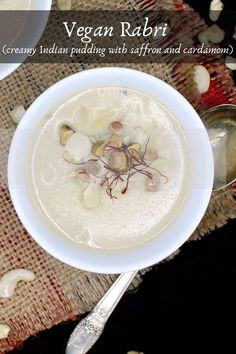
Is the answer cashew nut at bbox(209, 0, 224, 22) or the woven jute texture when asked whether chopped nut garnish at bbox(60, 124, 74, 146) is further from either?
cashew nut at bbox(209, 0, 224, 22)

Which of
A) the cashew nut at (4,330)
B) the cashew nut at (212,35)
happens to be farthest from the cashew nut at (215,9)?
the cashew nut at (4,330)

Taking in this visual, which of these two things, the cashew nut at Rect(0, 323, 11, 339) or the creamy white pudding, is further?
the cashew nut at Rect(0, 323, 11, 339)

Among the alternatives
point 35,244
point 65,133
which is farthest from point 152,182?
point 35,244

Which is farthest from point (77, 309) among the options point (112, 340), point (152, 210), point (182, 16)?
point (182, 16)

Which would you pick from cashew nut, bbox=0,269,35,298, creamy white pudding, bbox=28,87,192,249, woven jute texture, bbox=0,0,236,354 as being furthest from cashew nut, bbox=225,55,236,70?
cashew nut, bbox=0,269,35,298

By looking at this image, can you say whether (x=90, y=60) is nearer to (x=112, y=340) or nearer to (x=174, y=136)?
(x=174, y=136)
